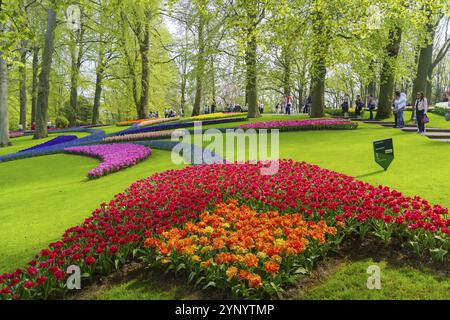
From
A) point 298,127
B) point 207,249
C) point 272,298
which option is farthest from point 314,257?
point 298,127

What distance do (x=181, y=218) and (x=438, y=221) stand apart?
365 centimetres

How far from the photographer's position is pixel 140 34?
101 ft

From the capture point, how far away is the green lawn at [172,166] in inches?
177

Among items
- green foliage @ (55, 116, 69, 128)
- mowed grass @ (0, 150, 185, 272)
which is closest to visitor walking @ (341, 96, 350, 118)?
mowed grass @ (0, 150, 185, 272)

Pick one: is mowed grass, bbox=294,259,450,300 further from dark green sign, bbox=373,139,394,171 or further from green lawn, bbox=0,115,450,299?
dark green sign, bbox=373,139,394,171

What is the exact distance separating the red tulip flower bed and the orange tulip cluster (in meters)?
0.41

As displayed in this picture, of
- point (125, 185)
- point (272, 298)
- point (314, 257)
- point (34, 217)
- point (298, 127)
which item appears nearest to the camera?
point (272, 298)

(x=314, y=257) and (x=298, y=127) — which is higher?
(x=298, y=127)

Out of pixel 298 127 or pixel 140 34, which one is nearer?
pixel 298 127

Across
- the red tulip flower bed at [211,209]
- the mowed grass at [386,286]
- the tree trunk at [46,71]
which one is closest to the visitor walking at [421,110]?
the red tulip flower bed at [211,209]

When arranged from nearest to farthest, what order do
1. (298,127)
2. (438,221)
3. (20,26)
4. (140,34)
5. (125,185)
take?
(438,221), (125,185), (20,26), (298,127), (140,34)

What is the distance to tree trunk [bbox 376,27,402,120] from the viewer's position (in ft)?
70.1

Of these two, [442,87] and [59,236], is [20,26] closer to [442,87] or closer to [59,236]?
[59,236]

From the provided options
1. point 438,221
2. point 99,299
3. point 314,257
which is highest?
point 438,221
